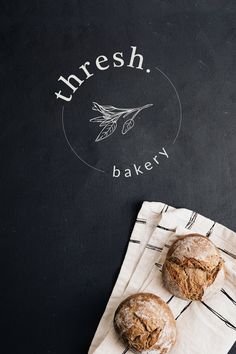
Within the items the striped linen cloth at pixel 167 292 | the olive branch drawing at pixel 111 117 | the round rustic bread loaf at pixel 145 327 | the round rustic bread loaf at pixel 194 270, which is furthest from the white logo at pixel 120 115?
the round rustic bread loaf at pixel 145 327

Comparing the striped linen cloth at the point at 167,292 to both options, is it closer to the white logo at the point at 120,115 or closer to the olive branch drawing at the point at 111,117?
the white logo at the point at 120,115

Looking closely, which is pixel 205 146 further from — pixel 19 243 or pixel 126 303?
pixel 19 243

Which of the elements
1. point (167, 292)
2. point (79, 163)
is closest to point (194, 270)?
point (167, 292)

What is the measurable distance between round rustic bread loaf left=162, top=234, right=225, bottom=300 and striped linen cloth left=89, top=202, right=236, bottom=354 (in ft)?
0.19

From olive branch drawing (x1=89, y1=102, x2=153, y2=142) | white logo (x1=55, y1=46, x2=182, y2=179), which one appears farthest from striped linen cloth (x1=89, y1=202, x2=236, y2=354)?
olive branch drawing (x1=89, y1=102, x2=153, y2=142)

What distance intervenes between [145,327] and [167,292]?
0.52 feet

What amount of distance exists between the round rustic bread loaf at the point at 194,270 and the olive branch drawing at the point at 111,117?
0.46 metres

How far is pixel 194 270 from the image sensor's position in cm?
148

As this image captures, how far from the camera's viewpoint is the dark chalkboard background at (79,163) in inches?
62.1

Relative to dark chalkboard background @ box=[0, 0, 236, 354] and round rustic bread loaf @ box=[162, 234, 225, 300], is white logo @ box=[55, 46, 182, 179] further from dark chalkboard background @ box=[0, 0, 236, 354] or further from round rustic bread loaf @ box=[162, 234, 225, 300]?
round rustic bread loaf @ box=[162, 234, 225, 300]

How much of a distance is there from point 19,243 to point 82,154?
14.9 inches

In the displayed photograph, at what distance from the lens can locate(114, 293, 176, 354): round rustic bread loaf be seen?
143cm

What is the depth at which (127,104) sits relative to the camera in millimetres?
1656

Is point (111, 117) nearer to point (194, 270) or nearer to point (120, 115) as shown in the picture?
point (120, 115)
